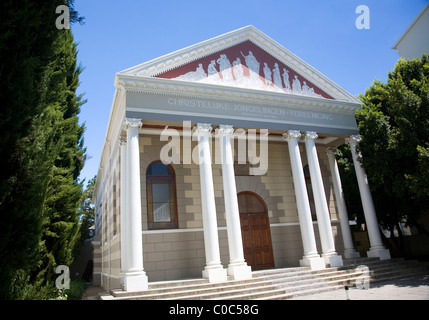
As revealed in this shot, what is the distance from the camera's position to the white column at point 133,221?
10.0 m

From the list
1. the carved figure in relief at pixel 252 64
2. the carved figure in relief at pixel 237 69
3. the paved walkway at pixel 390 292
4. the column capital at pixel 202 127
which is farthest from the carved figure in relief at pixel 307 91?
the paved walkway at pixel 390 292

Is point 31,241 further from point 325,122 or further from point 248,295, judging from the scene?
point 325,122

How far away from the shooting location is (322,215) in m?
13.7

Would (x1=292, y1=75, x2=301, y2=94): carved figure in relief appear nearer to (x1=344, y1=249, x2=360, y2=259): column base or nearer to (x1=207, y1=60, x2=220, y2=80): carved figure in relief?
(x1=207, y1=60, x2=220, y2=80): carved figure in relief

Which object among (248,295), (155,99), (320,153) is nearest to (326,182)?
(320,153)

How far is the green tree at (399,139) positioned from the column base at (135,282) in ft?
33.4

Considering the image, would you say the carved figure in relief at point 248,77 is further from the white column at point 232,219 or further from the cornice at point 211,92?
the white column at point 232,219

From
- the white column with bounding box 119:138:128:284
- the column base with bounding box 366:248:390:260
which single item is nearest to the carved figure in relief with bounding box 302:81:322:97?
the column base with bounding box 366:248:390:260

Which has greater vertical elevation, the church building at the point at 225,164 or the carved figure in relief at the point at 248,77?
the carved figure in relief at the point at 248,77

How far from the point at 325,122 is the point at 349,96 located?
2.12 meters

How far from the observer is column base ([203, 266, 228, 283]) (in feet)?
35.7

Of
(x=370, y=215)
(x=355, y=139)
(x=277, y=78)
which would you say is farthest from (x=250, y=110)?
(x=370, y=215)

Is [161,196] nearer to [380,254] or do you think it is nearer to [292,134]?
[292,134]
